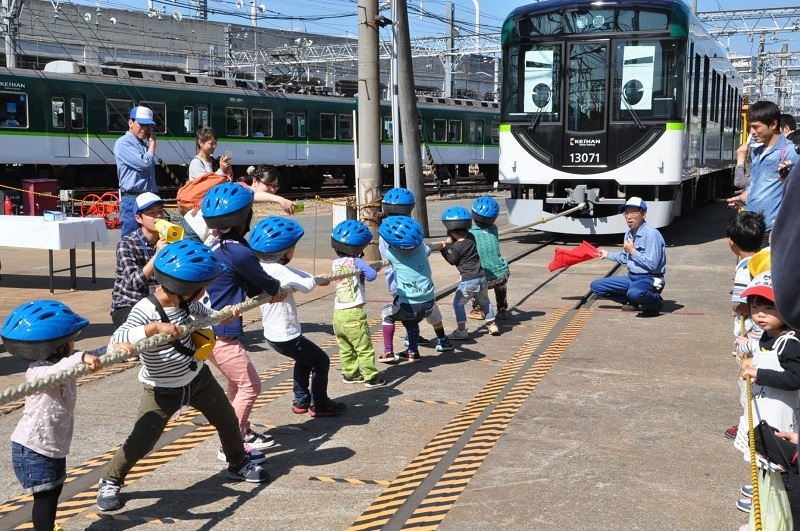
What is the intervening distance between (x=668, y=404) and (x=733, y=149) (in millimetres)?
19682

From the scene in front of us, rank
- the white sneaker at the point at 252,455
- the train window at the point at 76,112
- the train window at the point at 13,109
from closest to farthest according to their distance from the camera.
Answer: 1. the white sneaker at the point at 252,455
2. the train window at the point at 13,109
3. the train window at the point at 76,112

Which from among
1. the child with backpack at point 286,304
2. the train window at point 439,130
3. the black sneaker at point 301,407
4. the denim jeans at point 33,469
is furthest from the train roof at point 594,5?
the train window at point 439,130

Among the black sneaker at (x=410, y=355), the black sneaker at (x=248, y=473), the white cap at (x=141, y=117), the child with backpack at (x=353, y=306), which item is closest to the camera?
the black sneaker at (x=248, y=473)

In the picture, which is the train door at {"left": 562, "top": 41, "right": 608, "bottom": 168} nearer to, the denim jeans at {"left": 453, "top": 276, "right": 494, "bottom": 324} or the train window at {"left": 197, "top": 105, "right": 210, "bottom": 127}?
the denim jeans at {"left": 453, "top": 276, "right": 494, "bottom": 324}

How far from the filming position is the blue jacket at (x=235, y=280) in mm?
5027

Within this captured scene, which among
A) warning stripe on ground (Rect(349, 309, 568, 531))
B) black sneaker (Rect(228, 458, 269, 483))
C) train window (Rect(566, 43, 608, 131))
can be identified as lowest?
warning stripe on ground (Rect(349, 309, 568, 531))

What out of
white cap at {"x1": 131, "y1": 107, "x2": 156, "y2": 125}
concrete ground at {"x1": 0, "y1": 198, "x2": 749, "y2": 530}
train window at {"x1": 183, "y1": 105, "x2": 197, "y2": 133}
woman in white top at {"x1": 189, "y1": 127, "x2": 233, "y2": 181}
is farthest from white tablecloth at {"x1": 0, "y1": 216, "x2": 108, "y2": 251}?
train window at {"x1": 183, "y1": 105, "x2": 197, "y2": 133}

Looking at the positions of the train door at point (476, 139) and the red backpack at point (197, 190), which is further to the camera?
the train door at point (476, 139)

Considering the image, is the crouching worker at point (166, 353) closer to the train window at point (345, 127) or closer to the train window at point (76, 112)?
the train window at point (76, 112)

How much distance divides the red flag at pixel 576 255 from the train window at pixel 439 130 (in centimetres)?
2577

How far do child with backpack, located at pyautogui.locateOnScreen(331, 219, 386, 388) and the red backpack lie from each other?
55.0 inches

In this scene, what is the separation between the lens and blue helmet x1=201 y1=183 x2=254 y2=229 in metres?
4.98

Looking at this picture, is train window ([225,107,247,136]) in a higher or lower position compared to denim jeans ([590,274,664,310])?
higher

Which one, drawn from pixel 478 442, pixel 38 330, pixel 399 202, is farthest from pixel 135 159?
pixel 38 330
